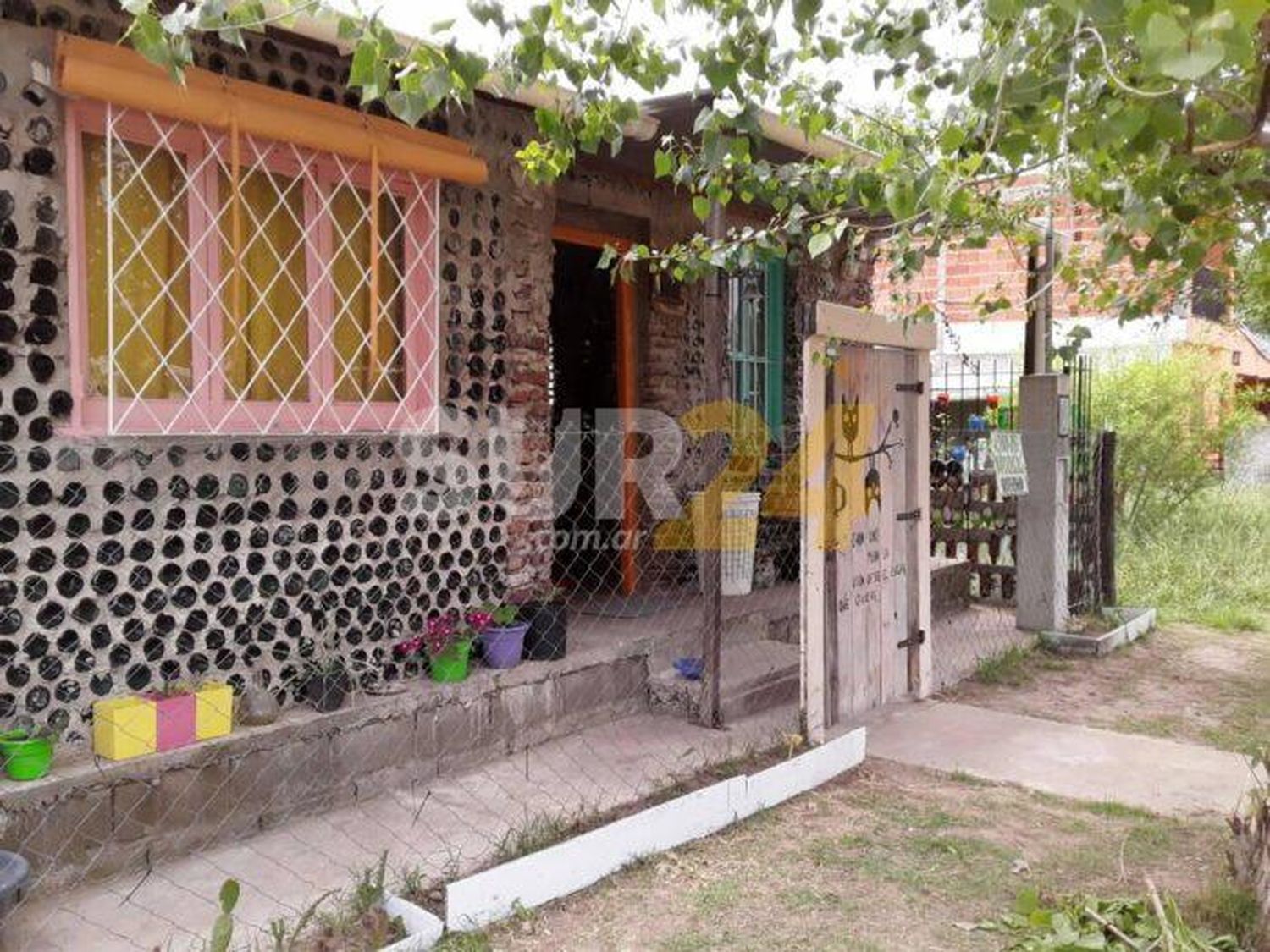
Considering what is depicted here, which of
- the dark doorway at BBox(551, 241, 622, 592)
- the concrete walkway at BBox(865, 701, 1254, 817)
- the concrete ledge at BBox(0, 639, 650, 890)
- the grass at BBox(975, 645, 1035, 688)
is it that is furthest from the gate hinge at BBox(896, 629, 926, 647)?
the dark doorway at BBox(551, 241, 622, 592)

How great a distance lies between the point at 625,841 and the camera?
390cm

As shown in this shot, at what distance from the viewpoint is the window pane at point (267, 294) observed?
4.33 m

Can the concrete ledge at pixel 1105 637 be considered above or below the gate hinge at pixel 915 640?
below

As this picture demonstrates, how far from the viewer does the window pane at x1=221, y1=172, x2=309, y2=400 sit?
433cm

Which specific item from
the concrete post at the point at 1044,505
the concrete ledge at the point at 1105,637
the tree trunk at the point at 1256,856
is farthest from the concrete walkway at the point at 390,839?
the concrete post at the point at 1044,505

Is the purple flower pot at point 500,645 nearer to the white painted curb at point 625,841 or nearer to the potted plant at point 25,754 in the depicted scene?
the white painted curb at point 625,841

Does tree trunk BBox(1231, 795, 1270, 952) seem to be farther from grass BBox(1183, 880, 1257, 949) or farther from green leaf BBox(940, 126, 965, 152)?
green leaf BBox(940, 126, 965, 152)

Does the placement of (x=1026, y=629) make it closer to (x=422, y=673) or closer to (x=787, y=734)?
(x=787, y=734)

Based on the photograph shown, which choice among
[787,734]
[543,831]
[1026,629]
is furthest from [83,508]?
[1026,629]

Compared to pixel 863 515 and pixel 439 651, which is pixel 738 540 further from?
pixel 439 651

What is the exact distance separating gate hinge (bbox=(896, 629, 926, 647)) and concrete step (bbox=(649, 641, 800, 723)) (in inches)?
24.7

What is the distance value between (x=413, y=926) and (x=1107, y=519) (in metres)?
6.98

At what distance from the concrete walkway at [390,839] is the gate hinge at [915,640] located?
42.4 inches

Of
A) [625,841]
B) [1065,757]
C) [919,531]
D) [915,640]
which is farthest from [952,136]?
[915,640]
